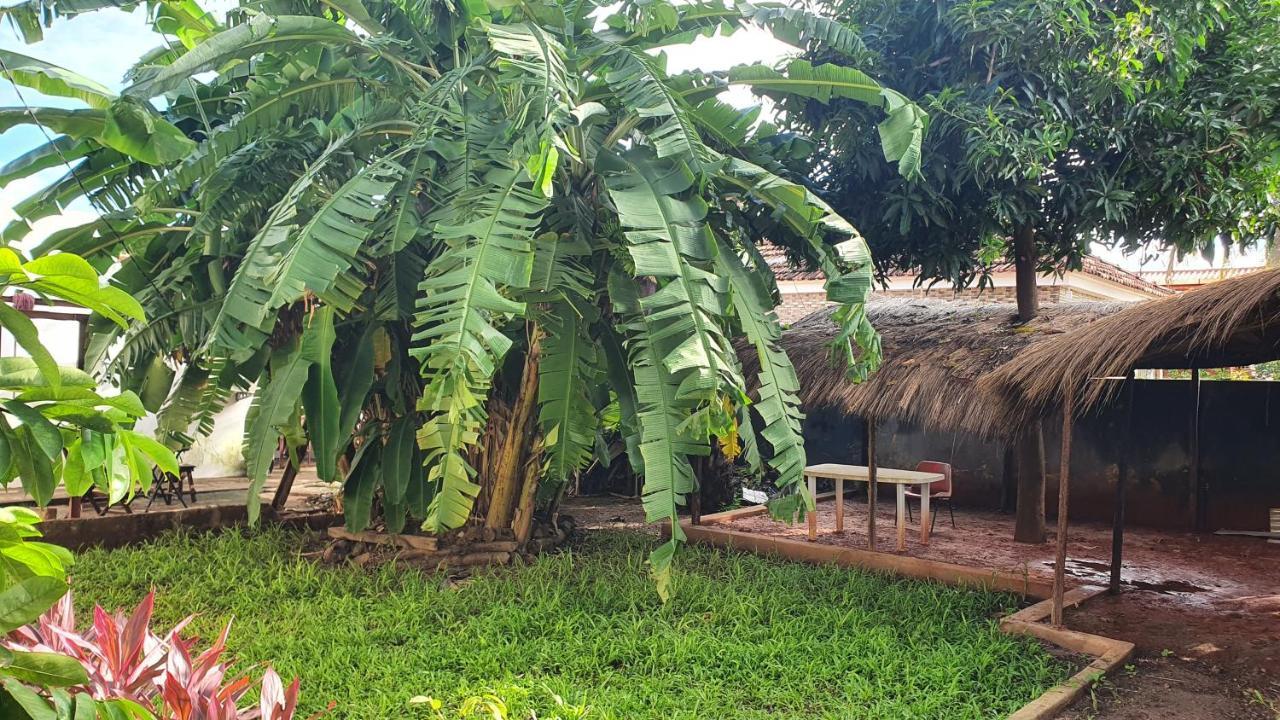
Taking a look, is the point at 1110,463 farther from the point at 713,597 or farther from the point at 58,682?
the point at 58,682

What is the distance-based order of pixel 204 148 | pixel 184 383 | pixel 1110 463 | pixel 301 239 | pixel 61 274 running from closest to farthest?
1. pixel 61 274
2. pixel 301 239
3. pixel 204 148
4. pixel 184 383
5. pixel 1110 463

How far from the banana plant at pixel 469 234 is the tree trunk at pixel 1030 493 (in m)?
2.85

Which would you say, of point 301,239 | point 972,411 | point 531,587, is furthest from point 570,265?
point 972,411

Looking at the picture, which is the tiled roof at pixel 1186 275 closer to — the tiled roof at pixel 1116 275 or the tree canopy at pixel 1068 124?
the tiled roof at pixel 1116 275

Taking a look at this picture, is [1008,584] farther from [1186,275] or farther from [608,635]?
[1186,275]

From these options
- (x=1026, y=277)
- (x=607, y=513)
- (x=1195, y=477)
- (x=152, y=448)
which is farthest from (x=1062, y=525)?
(x=607, y=513)

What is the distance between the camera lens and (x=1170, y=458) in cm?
879

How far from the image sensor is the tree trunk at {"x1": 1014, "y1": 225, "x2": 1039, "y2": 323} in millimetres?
7695

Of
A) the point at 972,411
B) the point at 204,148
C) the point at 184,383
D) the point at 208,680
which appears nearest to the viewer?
the point at 208,680

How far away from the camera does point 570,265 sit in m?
5.39

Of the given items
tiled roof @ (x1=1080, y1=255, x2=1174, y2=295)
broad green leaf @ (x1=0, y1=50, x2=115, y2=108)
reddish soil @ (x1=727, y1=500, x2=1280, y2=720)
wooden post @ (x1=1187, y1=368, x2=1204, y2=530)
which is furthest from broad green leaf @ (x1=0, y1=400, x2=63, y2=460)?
tiled roof @ (x1=1080, y1=255, x2=1174, y2=295)

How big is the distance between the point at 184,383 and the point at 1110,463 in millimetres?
9308

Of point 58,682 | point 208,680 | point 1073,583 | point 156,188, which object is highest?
point 156,188

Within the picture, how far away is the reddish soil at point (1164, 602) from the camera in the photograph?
4.23m
